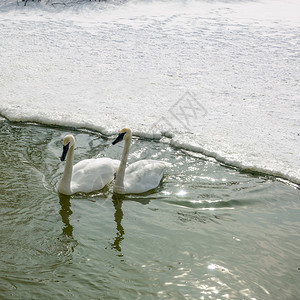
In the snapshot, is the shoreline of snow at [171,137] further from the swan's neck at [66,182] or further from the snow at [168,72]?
the swan's neck at [66,182]

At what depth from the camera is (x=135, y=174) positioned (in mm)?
5891

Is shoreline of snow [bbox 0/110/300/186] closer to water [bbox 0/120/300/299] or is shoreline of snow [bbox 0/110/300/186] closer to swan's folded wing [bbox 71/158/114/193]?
water [bbox 0/120/300/299]

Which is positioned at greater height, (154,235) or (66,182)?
(66,182)

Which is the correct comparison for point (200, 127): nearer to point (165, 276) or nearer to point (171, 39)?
point (165, 276)

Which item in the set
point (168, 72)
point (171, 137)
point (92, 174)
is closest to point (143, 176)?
point (92, 174)

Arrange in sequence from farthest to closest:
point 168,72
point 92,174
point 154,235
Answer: point 168,72
point 92,174
point 154,235

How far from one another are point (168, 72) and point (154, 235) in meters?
5.71

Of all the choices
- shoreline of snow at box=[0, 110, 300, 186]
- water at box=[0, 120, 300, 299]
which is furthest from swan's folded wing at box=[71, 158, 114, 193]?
shoreline of snow at box=[0, 110, 300, 186]

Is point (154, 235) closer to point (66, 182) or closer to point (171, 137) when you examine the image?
point (66, 182)

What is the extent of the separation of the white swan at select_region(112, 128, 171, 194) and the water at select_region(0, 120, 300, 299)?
0.11 m

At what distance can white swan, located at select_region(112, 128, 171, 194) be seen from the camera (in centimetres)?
570

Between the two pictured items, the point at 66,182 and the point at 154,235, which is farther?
the point at 66,182

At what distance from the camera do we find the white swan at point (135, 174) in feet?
18.7

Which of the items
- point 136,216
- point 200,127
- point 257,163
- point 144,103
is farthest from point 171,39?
point 136,216
